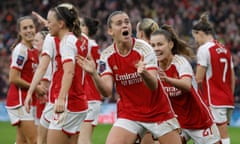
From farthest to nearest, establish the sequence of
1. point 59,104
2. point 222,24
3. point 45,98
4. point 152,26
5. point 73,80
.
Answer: point 222,24, point 45,98, point 152,26, point 73,80, point 59,104

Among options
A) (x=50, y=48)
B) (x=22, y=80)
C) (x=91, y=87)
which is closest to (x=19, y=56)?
(x=22, y=80)

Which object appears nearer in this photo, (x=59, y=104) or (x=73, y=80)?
(x=59, y=104)

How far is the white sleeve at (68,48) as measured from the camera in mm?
7379

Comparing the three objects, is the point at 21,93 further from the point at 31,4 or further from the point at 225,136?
the point at 31,4

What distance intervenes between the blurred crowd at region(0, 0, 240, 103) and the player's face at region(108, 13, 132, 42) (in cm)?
1557

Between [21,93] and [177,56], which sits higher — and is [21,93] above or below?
below

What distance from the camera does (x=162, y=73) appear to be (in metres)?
7.51

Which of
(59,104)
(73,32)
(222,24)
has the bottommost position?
(222,24)

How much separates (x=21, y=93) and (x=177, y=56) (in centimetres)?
299

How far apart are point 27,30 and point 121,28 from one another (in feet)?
9.61

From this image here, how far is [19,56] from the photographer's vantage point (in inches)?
382

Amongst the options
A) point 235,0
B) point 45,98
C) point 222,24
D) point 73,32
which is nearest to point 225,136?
point 45,98

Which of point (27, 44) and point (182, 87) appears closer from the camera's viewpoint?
point (182, 87)

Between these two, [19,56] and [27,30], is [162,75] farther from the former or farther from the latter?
[27,30]
